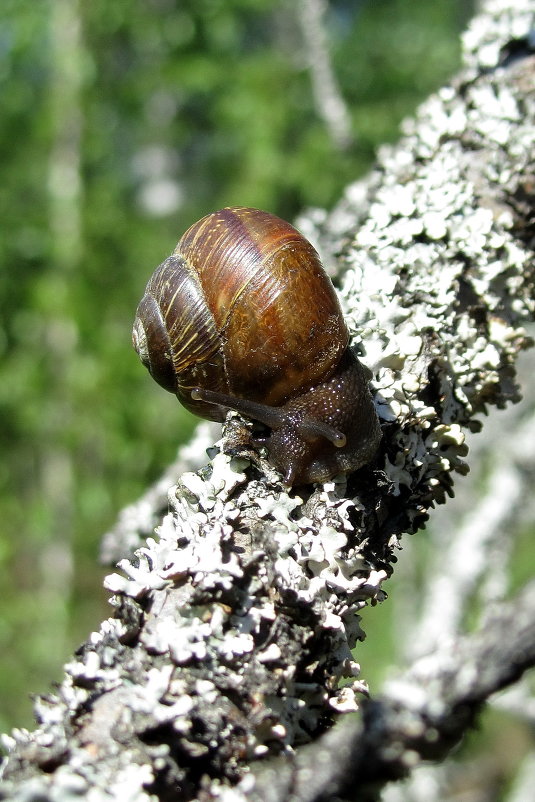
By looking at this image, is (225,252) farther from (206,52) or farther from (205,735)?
(206,52)

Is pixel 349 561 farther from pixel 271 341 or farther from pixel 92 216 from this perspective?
pixel 92 216

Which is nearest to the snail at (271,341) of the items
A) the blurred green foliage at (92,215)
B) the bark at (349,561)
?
the bark at (349,561)

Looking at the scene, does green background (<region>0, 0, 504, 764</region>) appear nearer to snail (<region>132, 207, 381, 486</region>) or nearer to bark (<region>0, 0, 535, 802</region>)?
bark (<region>0, 0, 535, 802</region>)

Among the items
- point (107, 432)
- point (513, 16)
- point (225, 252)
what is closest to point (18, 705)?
point (107, 432)

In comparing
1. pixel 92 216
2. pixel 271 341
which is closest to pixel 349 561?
pixel 271 341

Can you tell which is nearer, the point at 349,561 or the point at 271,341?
the point at 349,561

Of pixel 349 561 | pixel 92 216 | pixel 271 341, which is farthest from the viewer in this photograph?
pixel 92 216
